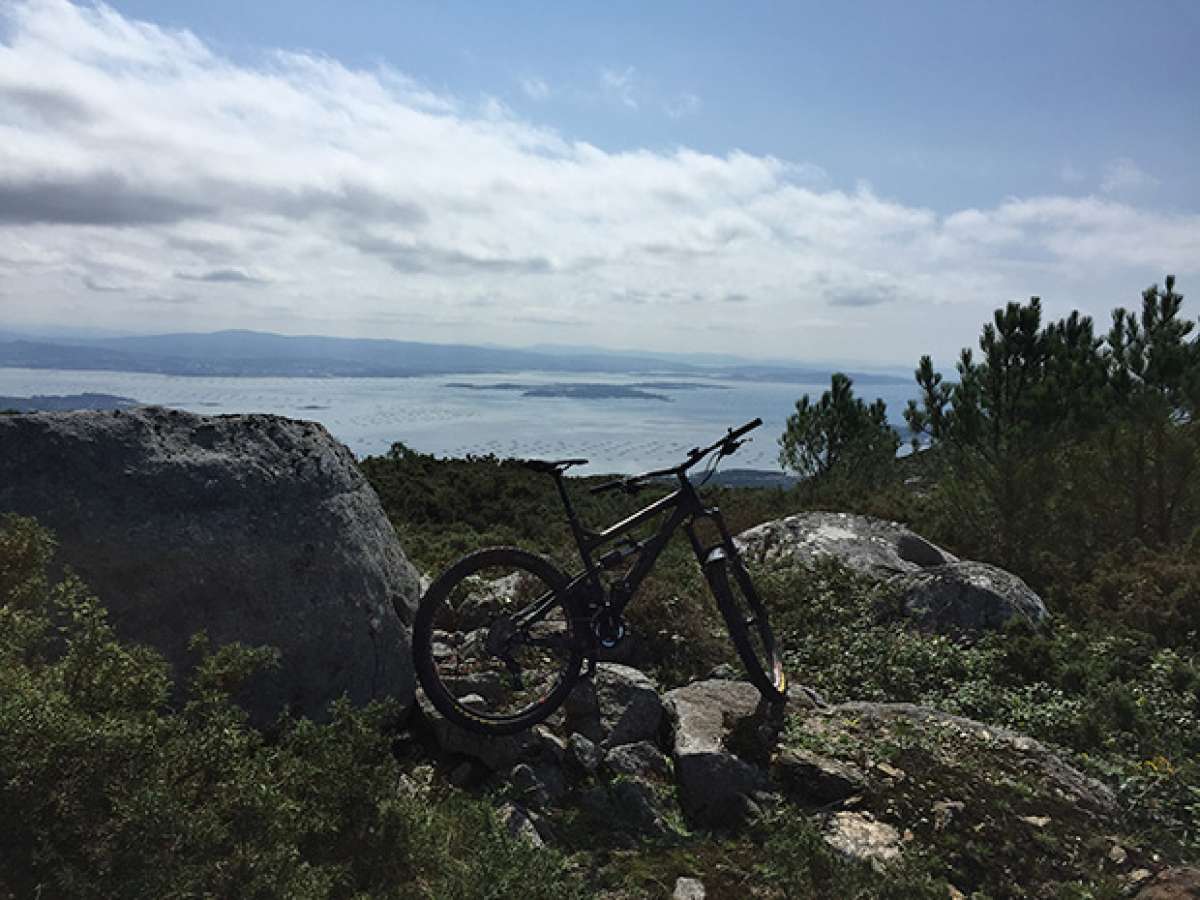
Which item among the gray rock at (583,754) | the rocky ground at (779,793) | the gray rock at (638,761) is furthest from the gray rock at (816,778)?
the gray rock at (583,754)

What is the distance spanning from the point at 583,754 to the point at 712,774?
969 mm

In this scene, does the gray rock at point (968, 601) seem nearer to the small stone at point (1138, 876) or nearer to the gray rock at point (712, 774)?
the small stone at point (1138, 876)

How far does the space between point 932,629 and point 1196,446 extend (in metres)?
7.06

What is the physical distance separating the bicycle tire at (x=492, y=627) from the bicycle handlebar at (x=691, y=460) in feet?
2.71

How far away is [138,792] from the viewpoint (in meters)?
3.05

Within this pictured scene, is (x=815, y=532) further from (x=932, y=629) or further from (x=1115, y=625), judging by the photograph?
(x=1115, y=625)

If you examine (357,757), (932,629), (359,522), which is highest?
(359,522)

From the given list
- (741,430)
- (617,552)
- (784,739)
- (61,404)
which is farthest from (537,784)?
(61,404)

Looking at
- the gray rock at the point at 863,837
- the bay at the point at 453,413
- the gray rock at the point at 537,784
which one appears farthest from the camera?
the bay at the point at 453,413

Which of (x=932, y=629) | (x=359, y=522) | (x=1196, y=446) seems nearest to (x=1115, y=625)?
(x=932, y=629)

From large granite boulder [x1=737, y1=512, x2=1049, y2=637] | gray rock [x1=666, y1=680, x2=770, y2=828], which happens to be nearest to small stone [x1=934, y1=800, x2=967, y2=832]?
gray rock [x1=666, y1=680, x2=770, y2=828]

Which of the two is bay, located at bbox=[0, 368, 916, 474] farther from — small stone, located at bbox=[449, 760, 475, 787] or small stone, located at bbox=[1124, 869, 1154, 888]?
small stone, located at bbox=[1124, 869, 1154, 888]

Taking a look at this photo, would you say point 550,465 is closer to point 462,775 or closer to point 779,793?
point 462,775

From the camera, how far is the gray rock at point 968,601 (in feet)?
34.5
